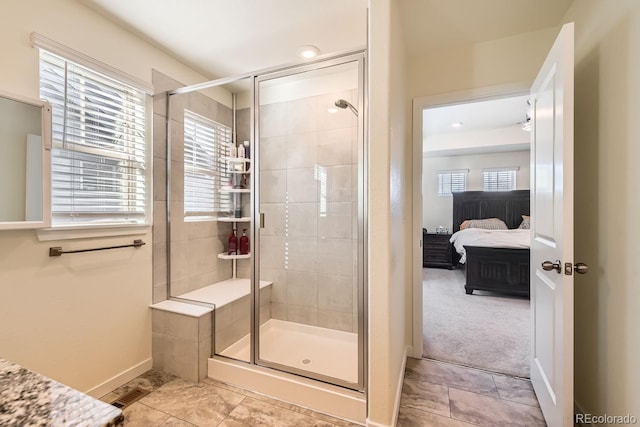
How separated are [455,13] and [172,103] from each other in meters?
2.20

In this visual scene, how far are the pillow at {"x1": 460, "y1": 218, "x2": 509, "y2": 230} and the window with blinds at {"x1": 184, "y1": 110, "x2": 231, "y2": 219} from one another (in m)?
5.02

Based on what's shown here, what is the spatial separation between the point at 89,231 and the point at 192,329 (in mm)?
921

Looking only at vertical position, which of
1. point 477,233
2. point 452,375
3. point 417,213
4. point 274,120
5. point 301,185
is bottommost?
point 452,375

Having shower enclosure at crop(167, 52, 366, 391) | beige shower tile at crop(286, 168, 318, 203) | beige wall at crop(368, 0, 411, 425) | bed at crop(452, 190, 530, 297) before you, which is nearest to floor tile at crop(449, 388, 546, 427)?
beige wall at crop(368, 0, 411, 425)

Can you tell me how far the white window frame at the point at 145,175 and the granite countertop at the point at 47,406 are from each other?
132 centimetres

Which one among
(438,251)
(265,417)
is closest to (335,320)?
(265,417)

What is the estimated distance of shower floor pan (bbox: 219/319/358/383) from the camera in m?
2.08

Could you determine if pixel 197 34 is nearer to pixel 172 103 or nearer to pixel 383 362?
pixel 172 103

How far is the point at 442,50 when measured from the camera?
2309mm

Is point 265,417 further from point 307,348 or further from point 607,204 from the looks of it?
point 607,204

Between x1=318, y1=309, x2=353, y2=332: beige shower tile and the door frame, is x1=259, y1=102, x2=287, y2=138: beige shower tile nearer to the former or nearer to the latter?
the door frame

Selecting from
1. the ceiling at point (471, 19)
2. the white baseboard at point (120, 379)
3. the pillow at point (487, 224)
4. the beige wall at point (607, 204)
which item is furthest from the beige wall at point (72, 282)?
the pillow at point (487, 224)

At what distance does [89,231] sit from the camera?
179cm

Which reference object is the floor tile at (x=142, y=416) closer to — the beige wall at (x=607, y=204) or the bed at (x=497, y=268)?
the beige wall at (x=607, y=204)
